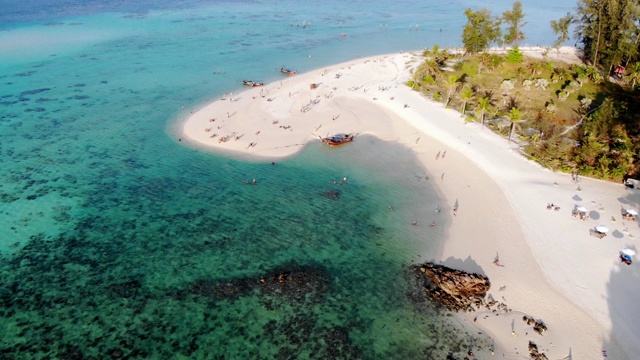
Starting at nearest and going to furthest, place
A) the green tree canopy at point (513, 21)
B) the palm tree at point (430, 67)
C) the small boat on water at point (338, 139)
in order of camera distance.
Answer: the small boat on water at point (338, 139)
the palm tree at point (430, 67)
the green tree canopy at point (513, 21)

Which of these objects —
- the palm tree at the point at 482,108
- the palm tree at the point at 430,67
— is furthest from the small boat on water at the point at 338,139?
the palm tree at the point at 430,67

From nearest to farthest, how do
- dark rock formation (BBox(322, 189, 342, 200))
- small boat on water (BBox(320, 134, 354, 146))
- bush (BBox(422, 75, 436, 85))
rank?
dark rock formation (BBox(322, 189, 342, 200)), small boat on water (BBox(320, 134, 354, 146)), bush (BBox(422, 75, 436, 85))

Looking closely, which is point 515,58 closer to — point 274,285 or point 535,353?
point 535,353

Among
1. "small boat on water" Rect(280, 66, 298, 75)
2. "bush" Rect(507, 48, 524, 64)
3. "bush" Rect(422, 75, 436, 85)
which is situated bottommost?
"bush" Rect(422, 75, 436, 85)

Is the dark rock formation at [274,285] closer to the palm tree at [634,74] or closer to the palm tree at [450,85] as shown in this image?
the palm tree at [450,85]

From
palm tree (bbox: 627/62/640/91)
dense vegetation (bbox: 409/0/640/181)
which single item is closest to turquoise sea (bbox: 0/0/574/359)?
dense vegetation (bbox: 409/0/640/181)

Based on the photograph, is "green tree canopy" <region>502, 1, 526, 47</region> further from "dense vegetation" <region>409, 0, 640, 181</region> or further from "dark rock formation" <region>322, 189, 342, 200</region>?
"dark rock formation" <region>322, 189, 342, 200</region>

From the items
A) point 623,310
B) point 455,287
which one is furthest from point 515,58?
point 455,287
